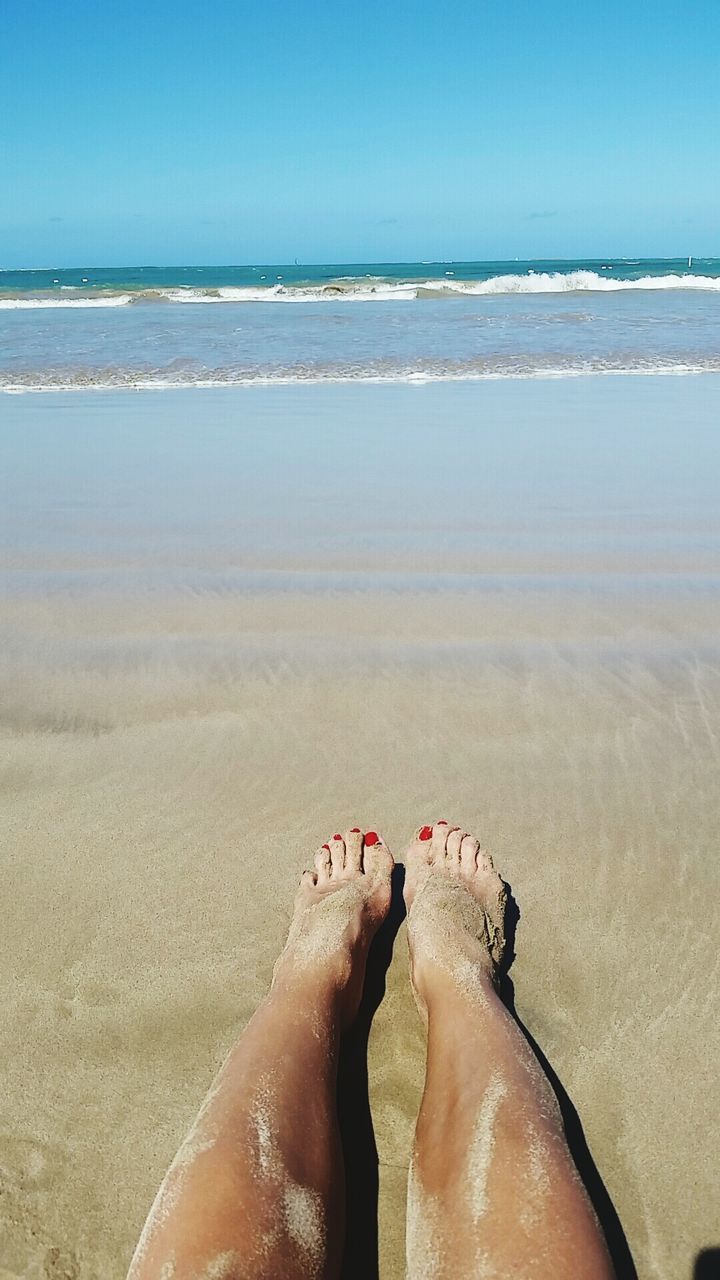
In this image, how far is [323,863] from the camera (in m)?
2.14

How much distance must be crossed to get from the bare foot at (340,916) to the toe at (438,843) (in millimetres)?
118

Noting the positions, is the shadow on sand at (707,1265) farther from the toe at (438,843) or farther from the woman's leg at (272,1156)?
the toe at (438,843)

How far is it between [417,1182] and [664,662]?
206cm

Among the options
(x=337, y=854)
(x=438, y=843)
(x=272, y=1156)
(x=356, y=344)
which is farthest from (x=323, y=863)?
(x=356, y=344)

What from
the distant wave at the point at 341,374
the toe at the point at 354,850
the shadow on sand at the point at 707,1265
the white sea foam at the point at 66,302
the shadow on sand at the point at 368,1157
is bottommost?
the shadow on sand at the point at 707,1265

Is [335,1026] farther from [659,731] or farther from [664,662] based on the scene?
[664,662]

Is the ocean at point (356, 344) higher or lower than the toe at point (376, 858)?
higher

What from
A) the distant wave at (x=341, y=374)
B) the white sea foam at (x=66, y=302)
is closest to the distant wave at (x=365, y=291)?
the white sea foam at (x=66, y=302)

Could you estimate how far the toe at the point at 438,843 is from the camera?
2172 mm

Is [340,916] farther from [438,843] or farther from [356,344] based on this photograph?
[356,344]

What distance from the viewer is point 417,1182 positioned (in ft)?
4.48

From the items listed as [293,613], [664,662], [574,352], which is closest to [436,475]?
[293,613]

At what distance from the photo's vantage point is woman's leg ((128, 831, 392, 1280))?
1.19 m

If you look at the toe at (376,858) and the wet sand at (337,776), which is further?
the toe at (376,858)
